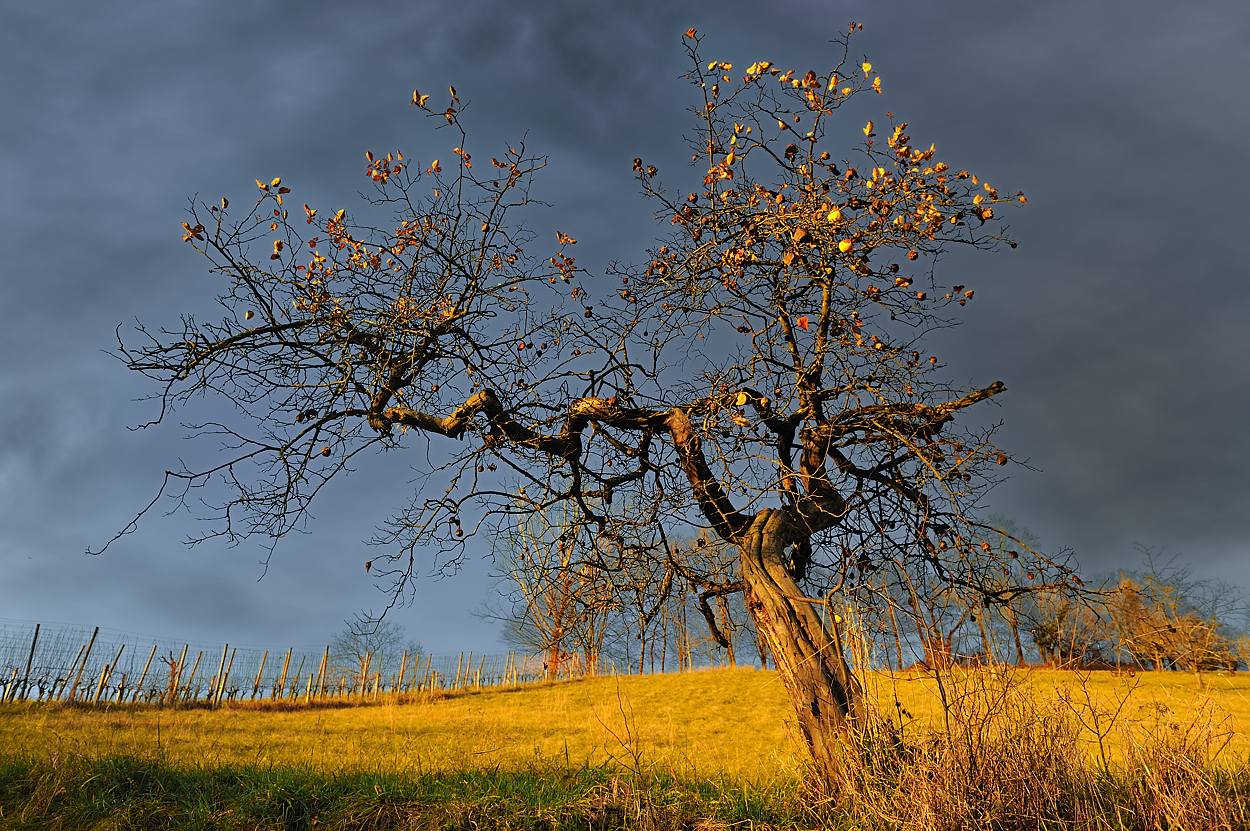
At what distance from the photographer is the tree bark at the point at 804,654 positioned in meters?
4.66

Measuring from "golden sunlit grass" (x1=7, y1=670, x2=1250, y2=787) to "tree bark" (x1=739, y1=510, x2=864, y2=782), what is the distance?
0.74ft

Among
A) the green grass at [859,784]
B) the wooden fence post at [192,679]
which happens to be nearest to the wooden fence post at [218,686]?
the wooden fence post at [192,679]

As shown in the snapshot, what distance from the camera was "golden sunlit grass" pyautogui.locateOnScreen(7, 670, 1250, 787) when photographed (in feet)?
14.3

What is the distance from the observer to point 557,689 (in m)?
24.4

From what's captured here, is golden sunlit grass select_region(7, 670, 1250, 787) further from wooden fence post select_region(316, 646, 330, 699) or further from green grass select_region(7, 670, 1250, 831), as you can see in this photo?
wooden fence post select_region(316, 646, 330, 699)

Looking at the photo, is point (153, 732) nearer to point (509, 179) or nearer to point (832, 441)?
point (509, 179)

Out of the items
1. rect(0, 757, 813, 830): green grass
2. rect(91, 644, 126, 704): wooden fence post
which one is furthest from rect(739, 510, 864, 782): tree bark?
rect(91, 644, 126, 704): wooden fence post

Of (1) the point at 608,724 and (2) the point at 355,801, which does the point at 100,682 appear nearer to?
(1) the point at 608,724

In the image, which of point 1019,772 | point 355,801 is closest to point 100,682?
point 355,801

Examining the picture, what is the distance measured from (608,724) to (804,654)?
37.9 feet

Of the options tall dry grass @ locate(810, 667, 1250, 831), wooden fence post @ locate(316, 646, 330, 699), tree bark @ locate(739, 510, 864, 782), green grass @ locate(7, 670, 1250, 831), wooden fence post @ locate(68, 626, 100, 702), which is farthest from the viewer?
wooden fence post @ locate(316, 646, 330, 699)

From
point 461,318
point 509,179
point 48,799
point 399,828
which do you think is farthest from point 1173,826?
point 48,799

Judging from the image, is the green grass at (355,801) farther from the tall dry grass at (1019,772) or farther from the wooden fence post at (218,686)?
the wooden fence post at (218,686)

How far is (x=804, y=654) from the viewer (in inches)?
195
